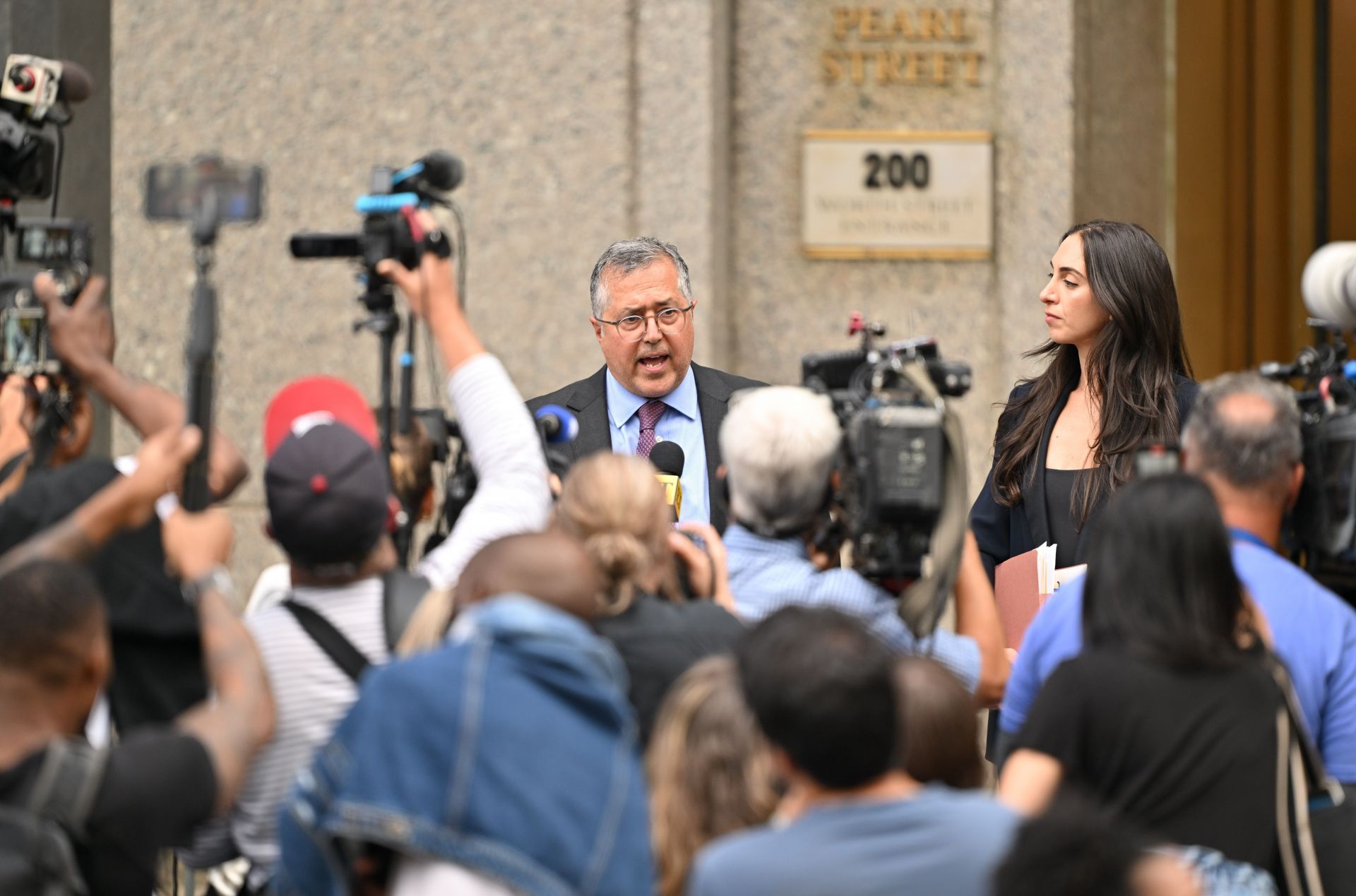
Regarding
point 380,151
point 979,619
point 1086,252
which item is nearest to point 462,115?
point 380,151

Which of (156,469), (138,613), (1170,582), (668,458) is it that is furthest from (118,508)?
(1170,582)

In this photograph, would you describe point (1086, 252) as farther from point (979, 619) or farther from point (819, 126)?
point (819, 126)

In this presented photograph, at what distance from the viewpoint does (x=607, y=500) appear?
3.33m

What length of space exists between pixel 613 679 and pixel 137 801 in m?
0.73

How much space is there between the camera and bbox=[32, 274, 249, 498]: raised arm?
12.5 ft

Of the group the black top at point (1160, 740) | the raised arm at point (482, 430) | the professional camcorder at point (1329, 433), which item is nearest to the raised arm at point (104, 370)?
the raised arm at point (482, 430)

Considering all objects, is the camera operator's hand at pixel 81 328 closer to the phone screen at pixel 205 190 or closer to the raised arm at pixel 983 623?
the phone screen at pixel 205 190

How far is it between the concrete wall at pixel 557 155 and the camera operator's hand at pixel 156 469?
402 cm

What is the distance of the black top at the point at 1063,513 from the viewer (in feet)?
15.6

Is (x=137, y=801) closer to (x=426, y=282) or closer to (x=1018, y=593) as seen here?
(x=426, y=282)

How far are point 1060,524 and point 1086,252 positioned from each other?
71cm

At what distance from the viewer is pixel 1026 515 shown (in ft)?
16.0

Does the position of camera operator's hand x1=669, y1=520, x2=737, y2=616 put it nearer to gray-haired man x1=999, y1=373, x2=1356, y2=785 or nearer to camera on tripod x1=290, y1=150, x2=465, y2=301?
gray-haired man x1=999, y1=373, x2=1356, y2=785

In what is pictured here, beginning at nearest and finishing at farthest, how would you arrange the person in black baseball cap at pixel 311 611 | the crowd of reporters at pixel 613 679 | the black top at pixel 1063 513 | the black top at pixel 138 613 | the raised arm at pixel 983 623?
the crowd of reporters at pixel 613 679
the person in black baseball cap at pixel 311 611
the black top at pixel 138 613
the raised arm at pixel 983 623
the black top at pixel 1063 513
